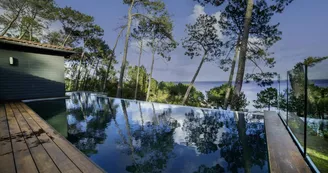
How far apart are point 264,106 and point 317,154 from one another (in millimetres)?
8617

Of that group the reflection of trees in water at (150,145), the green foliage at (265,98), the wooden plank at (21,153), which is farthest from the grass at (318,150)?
the green foliage at (265,98)

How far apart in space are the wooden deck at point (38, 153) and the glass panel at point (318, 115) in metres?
2.28

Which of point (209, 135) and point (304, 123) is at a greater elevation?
point (304, 123)

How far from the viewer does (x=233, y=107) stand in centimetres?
630

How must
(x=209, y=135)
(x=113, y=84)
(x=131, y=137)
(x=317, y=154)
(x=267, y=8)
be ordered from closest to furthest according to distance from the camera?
(x=317, y=154)
(x=131, y=137)
(x=209, y=135)
(x=267, y=8)
(x=113, y=84)

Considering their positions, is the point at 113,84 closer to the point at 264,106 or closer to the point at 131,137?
the point at 264,106

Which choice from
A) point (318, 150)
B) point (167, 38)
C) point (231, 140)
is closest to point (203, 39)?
point (167, 38)

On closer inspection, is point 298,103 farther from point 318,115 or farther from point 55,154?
point 55,154

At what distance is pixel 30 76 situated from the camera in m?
7.31

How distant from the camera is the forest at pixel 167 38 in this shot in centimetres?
771

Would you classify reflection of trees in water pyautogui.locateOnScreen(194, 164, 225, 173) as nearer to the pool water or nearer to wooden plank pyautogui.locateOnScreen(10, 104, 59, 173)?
the pool water

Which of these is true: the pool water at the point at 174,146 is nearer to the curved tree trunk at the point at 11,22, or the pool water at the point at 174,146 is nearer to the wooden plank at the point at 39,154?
the wooden plank at the point at 39,154

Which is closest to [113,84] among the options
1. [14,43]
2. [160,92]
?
[160,92]

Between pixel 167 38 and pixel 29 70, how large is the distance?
8.52m
